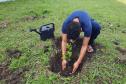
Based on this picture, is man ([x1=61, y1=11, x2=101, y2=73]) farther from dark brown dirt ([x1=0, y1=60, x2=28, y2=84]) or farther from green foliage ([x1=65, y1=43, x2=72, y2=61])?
dark brown dirt ([x1=0, y1=60, x2=28, y2=84])

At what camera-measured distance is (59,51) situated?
6.33 m

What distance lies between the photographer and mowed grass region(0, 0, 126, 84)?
570 cm

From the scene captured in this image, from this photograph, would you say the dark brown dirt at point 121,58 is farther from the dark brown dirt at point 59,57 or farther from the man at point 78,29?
the man at point 78,29

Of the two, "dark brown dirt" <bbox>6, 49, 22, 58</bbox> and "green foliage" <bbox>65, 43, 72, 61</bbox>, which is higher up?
"green foliage" <bbox>65, 43, 72, 61</bbox>

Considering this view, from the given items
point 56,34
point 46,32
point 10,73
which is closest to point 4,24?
point 56,34

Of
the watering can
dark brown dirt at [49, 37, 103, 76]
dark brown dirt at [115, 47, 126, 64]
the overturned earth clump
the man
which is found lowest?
dark brown dirt at [115, 47, 126, 64]

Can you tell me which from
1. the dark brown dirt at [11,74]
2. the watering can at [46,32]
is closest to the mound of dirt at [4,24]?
the watering can at [46,32]

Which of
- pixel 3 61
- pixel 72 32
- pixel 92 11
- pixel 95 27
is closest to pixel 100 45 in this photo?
pixel 95 27

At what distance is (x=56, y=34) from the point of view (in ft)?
24.0

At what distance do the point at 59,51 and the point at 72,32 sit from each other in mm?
782

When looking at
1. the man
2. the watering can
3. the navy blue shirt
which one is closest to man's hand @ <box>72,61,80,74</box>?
the man

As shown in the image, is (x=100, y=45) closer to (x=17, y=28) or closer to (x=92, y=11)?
(x=17, y=28)

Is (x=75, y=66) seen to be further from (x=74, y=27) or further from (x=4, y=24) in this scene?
(x=4, y=24)

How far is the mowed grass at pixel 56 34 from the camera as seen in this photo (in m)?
5.70
